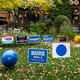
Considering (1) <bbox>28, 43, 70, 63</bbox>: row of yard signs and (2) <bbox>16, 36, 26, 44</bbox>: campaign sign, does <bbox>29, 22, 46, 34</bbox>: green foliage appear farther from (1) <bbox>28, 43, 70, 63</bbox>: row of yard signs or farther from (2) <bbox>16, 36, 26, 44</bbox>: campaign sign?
(1) <bbox>28, 43, 70, 63</bbox>: row of yard signs

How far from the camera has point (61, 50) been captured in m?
11.0

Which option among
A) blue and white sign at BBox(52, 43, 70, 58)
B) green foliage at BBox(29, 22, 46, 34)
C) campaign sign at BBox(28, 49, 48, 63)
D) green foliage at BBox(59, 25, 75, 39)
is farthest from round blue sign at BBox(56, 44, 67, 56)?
green foliage at BBox(29, 22, 46, 34)

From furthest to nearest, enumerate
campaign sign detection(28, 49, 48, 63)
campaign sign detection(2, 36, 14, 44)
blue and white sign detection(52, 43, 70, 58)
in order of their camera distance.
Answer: campaign sign detection(2, 36, 14, 44), blue and white sign detection(52, 43, 70, 58), campaign sign detection(28, 49, 48, 63)

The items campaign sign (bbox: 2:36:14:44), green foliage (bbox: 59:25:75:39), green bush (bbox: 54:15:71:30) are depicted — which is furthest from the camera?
green bush (bbox: 54:15:71:30)

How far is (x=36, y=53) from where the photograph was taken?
10789 mm

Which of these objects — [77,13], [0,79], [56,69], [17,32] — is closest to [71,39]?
[17,32]

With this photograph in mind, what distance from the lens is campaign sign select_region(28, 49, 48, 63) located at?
10758 millimetres

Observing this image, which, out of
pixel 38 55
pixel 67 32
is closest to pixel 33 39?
pixel 67 32

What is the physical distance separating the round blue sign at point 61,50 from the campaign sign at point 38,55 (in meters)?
0.45

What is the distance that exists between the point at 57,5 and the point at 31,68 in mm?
17224

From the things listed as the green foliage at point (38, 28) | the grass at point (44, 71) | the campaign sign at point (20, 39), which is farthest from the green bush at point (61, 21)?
the grass at point (44, 71)

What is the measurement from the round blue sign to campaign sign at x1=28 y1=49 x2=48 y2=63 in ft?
1.48

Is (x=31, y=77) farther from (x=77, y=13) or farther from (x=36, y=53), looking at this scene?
(x=77, y=13)

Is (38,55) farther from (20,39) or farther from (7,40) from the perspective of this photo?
(20,39)
